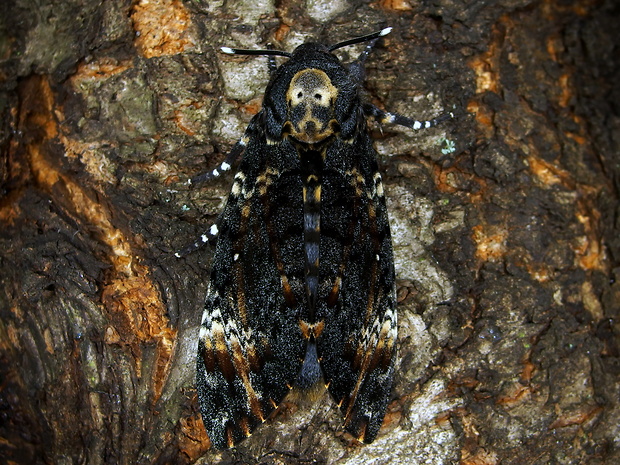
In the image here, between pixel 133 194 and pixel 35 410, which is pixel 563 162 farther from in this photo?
pixel 35 410

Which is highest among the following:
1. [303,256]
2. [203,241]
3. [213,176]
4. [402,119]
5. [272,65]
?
[272,65]

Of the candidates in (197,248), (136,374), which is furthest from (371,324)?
(136,374)

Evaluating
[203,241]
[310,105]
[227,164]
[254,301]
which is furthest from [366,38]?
[254,301]

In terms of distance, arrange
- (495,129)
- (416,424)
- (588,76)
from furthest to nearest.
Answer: (588,76) → (495,129) → (416,424)

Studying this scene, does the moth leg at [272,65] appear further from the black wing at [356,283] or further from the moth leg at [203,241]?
the moth leg at [203,241]

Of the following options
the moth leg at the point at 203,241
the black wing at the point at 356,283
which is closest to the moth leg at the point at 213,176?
the moth leg at the point at 203,241

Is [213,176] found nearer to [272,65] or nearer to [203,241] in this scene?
[203,241]
